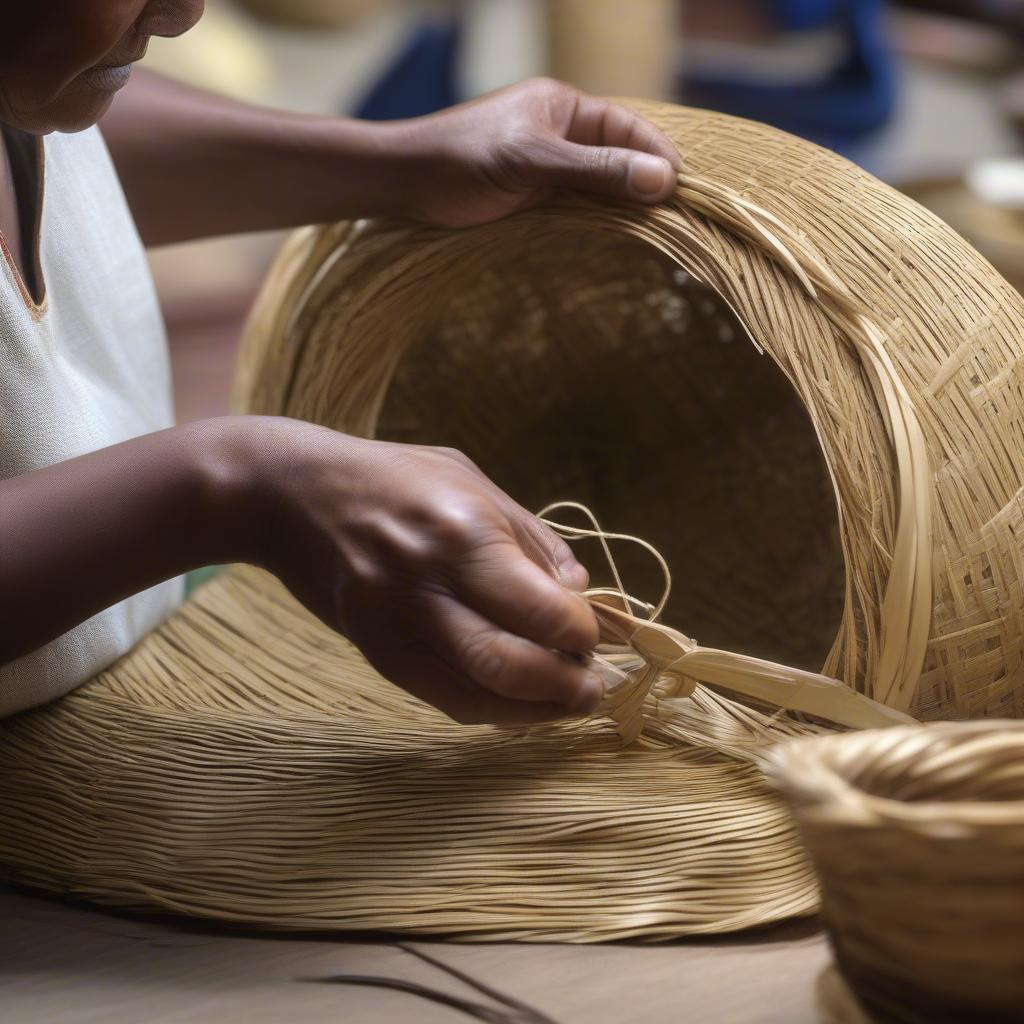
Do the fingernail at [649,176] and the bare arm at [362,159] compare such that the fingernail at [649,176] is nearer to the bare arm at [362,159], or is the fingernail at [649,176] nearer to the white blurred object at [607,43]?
the bare arm at [362,159]

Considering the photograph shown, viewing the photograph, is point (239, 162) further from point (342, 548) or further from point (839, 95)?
point (839, 95)

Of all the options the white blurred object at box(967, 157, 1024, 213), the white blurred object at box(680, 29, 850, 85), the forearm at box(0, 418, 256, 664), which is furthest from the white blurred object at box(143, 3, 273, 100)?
the forearm at box(0, 418, 256, 664)

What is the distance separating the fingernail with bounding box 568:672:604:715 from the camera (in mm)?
544

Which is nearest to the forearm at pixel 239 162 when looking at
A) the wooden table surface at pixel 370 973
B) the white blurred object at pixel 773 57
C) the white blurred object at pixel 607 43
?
the wooden table surface at pixel 370 973

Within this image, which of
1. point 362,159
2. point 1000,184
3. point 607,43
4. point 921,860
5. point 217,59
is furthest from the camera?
point 217,59

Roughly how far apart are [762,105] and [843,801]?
2205mm

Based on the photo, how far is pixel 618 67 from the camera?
1.81 metres

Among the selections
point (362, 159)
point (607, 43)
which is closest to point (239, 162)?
point (362, 159)

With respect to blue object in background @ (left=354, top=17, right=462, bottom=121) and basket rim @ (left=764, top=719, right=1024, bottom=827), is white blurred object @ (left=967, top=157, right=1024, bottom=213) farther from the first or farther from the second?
blue object in background @ (left=354, top=17, right=462, bottom=121)

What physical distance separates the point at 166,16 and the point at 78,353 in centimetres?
22

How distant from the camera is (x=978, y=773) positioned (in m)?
0.49

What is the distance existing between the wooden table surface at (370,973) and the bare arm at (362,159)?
0.38 m

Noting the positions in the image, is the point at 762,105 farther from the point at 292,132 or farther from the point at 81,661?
the point at 81,661

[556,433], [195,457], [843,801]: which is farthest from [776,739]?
[556,433]
